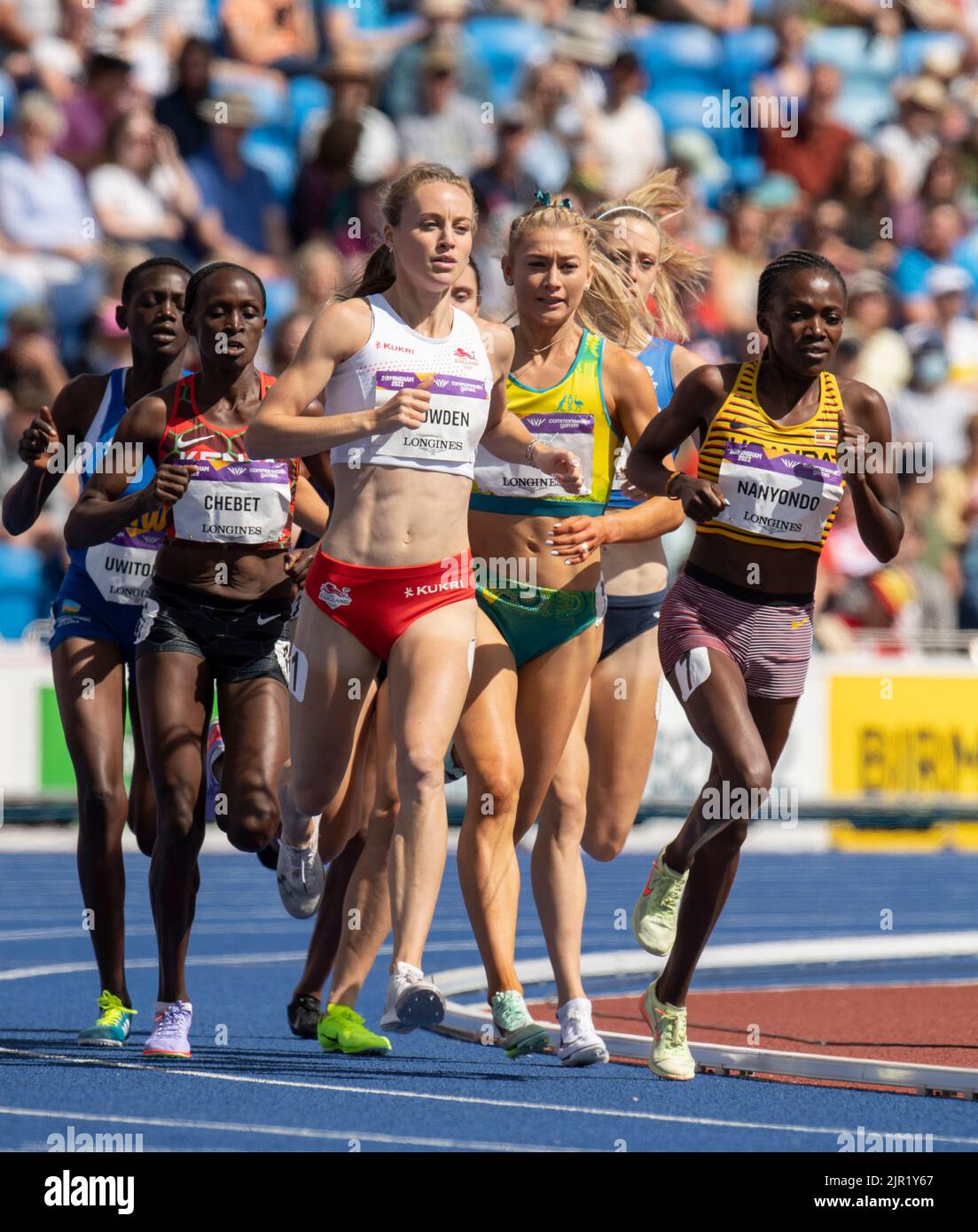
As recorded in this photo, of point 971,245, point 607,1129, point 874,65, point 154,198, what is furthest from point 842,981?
point 874,65

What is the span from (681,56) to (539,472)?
54.1ft

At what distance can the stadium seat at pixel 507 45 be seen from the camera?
21.9 metres

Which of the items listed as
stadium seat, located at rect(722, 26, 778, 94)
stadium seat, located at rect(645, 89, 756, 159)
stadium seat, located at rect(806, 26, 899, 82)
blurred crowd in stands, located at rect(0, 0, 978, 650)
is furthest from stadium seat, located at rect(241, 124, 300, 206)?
stadium seat, located at rect(806, 26, 899, 82)

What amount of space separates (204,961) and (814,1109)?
15.9 feet

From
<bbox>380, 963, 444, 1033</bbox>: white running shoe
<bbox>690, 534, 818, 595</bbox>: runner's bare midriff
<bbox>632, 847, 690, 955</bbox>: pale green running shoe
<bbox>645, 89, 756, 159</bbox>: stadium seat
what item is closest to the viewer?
<bbox>380, 963, 444, 1033</bbox>: white running shoe

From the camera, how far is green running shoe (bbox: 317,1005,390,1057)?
7.71m

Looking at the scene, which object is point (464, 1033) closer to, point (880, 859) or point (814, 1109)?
point (814, 1109)

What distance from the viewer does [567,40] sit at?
72.8 feet

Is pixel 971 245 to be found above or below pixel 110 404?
above

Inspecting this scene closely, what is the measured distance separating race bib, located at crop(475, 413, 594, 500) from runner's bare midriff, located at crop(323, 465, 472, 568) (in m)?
0.54

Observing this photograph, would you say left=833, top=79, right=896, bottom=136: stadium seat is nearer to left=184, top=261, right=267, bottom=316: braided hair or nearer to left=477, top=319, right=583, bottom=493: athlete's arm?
left=184, top=261, right=267, bottom=316: braided hair

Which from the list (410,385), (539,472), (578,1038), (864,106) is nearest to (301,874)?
(578,1038)

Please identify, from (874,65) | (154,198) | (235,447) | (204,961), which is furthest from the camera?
(874,65)

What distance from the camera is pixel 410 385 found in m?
7.12
